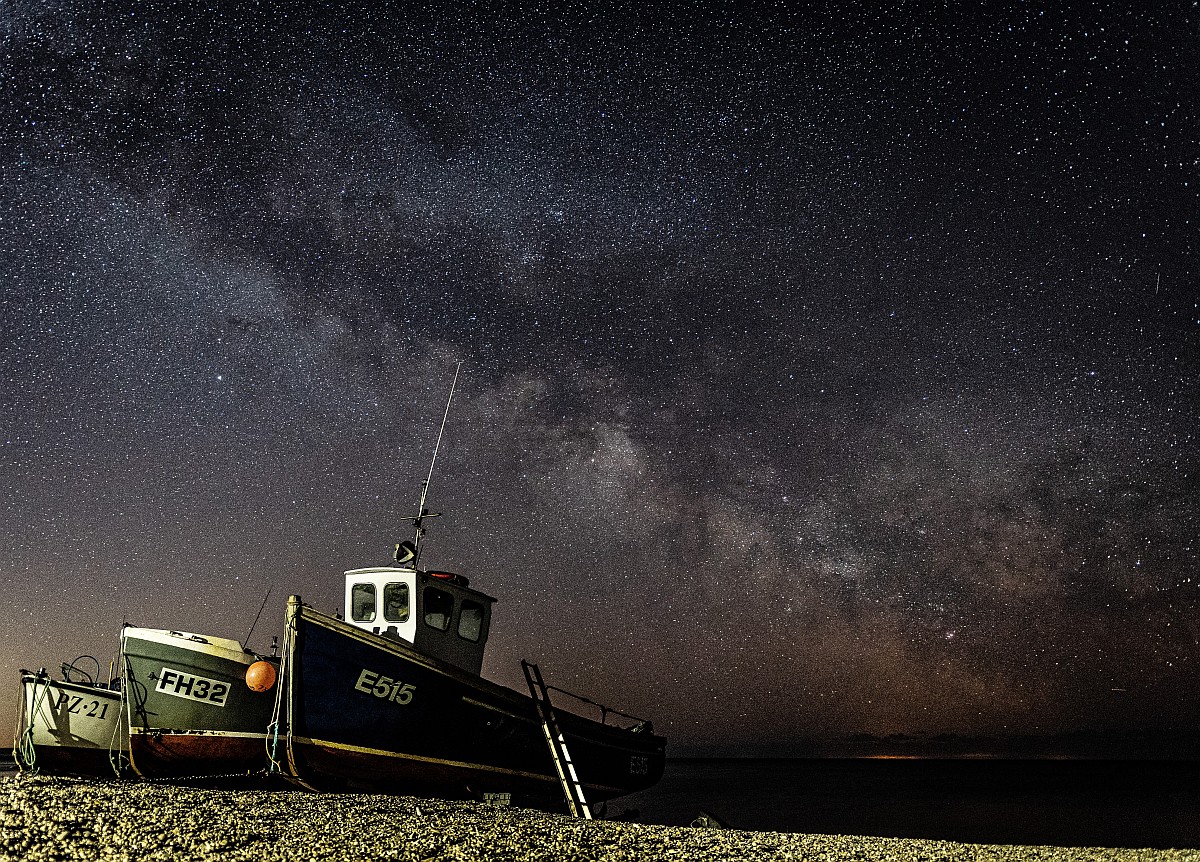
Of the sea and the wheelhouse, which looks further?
the sea

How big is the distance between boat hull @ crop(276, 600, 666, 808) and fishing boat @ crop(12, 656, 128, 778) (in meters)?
7.52

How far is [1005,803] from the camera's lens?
53375 mm

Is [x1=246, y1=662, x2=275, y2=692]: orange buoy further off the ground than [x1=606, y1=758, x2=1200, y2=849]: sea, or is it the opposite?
[x1=246, y1=662, x2=275, y2=692]: orange buoy

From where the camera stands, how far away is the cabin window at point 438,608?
17766 mm

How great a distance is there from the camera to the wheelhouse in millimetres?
17453

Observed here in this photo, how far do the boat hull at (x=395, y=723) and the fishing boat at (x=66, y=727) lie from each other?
752 cm

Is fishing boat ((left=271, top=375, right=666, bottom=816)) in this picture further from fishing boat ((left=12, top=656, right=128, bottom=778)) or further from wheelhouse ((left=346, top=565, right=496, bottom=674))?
fishing boat ((left=12, top=656, right=128, bottom=778))

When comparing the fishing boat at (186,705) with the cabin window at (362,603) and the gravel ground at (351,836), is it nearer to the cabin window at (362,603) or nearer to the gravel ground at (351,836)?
the cabin window at (362,603)

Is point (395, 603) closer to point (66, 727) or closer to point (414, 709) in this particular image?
point (414, 709)

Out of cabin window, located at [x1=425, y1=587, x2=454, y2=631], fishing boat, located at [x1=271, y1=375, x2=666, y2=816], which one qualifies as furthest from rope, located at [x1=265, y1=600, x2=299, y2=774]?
cabin window, located at [x1=425, y1=587, x2=454, y2=631]

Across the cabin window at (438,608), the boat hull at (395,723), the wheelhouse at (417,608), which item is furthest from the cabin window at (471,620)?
the boat hull at (395,723)

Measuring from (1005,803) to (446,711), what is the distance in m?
53.1

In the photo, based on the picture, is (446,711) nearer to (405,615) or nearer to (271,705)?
(405,615)

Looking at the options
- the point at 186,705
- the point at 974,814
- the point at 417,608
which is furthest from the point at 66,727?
the point at 974,814
